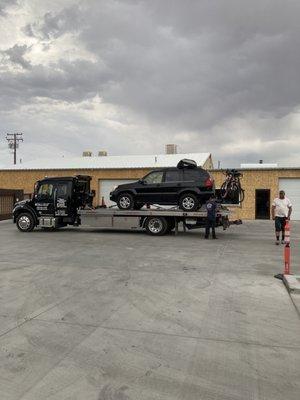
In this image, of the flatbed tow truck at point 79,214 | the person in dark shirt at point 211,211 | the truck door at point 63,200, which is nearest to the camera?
the person in dark shirt at point 211,211

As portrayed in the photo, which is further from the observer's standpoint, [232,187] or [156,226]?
[156,226]

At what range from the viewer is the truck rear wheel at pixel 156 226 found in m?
17.0

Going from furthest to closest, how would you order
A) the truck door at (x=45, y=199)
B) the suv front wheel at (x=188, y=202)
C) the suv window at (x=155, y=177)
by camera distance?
the truck door at (x=45, y=199), the suv window at (x=155, y=177), the suv front wheel at (x=188, y=202)

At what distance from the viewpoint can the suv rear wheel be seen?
57.2 feet

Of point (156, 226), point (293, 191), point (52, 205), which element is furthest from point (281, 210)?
point (293, 191)

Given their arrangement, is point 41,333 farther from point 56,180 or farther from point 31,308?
point 56,180

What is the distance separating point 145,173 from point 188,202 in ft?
56.3

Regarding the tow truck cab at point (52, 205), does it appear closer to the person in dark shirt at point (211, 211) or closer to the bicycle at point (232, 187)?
the person in dark shirt at point (211, 211)

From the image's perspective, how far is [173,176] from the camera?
1681 centimetres

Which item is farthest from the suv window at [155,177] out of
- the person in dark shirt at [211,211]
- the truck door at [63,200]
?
the truck door at [63,200]

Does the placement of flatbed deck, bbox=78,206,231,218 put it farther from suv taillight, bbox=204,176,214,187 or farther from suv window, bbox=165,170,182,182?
suv window, bbox=165,170,182,182

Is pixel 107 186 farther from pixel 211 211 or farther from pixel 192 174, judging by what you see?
pixel 211 211

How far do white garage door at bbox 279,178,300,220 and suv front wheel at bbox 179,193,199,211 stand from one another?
16178 mm

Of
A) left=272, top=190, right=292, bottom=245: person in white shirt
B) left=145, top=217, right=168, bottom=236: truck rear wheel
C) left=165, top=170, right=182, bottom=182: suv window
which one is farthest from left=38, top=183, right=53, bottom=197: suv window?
left=272, top=190, right=292, bottom=245: person in white shirt
